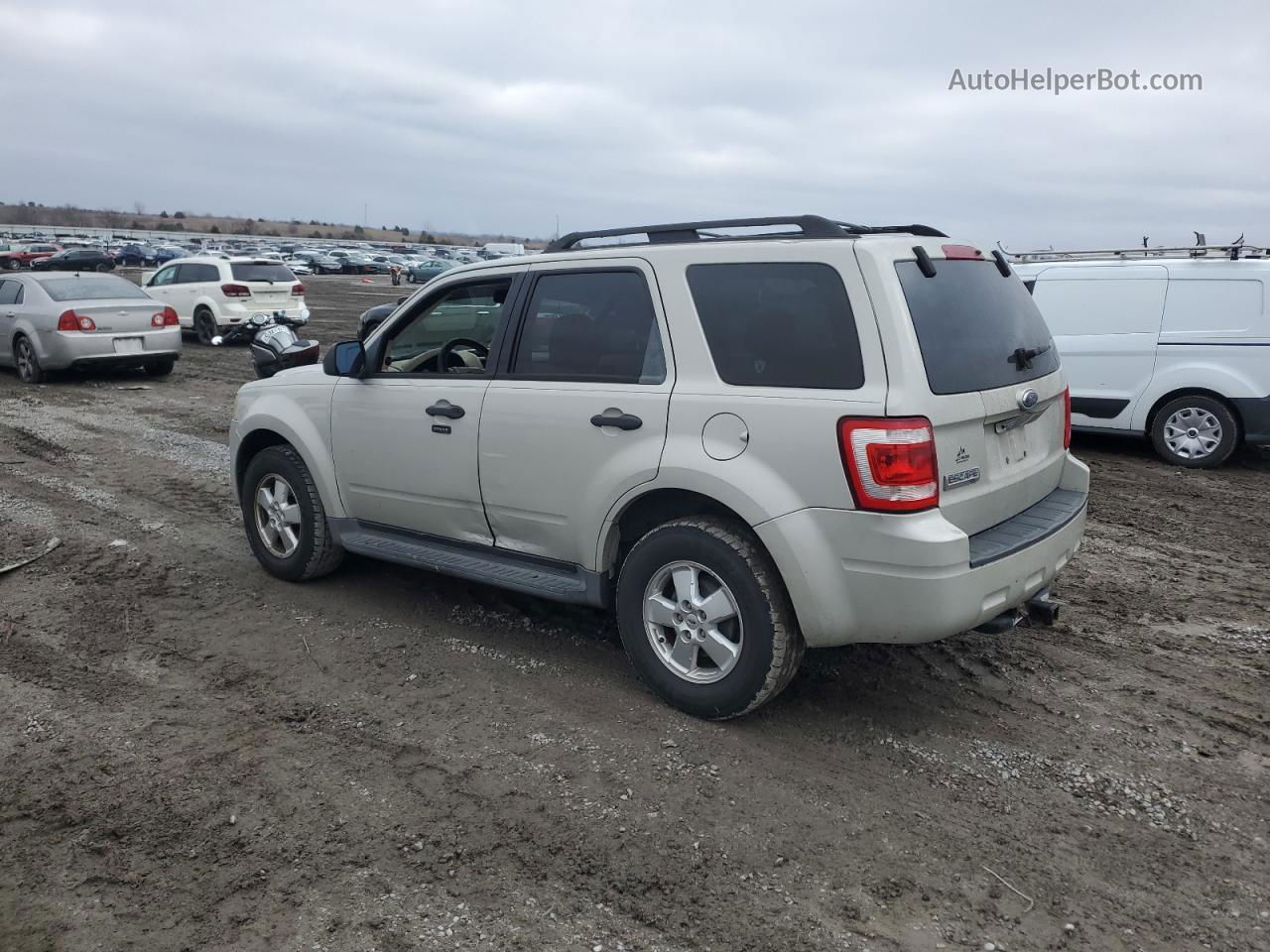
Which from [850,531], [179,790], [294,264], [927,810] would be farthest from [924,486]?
[294,264]

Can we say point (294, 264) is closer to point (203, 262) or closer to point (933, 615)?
point (203, 262)

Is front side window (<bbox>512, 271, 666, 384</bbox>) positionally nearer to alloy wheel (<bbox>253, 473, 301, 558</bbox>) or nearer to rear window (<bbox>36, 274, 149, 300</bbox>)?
alloy wheel (<bbox>253, 473, 301, 558</bbox>)

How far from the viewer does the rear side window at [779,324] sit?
3.67 meters

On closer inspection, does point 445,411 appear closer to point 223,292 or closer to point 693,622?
point 693,622

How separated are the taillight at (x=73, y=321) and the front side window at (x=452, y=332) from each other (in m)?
10.3

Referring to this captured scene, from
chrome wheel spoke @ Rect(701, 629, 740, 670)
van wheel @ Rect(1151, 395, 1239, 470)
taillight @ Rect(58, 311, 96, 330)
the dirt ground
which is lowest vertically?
the dirt ground

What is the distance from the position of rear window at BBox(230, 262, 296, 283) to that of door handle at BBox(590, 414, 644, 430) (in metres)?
17.0

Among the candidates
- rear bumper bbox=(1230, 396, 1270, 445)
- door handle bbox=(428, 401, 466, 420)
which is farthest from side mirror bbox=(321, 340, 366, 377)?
rear bumper bbox=(1230, 396, 1270, 445)

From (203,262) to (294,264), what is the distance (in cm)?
4099

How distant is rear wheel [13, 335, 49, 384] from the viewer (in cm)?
1358

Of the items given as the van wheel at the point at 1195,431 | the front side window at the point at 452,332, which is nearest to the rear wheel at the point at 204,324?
the front side window at the point at 452,332

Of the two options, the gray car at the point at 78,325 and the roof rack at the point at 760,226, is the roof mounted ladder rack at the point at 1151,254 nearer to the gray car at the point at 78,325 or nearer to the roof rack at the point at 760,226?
the roof rack at the point at 760,226

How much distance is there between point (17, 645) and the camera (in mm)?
4883

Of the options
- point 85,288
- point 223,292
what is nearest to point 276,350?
point 85,288
